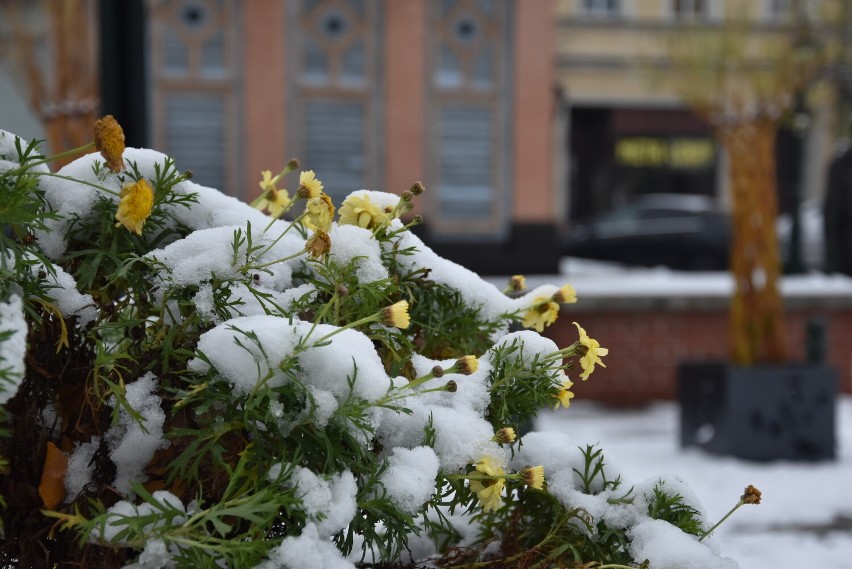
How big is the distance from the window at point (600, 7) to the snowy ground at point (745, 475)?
12.9 m

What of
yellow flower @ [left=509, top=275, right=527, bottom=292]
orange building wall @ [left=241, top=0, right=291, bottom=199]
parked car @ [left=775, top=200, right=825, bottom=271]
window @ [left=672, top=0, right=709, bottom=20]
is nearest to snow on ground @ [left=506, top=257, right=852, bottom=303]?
orange building wall @ [left=241, top=0, right=291, bottom=199]

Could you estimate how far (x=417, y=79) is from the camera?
859 cm

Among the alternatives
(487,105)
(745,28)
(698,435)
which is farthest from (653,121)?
(698,435)

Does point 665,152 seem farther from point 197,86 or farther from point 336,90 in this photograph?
point 197,86

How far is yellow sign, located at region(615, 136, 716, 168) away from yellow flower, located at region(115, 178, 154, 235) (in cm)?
2107

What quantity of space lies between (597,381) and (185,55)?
4.50 m

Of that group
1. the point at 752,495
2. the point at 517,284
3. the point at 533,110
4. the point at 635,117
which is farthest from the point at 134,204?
the point at 635,117

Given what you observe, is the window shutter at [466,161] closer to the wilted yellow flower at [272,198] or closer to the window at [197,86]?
the window at [197,86]

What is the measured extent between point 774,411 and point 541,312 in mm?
4601

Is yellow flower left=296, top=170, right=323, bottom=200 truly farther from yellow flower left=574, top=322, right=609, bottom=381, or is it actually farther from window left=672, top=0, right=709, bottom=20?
window left=672, top=0, right=709, bottom=20

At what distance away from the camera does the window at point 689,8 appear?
2019 centimetres

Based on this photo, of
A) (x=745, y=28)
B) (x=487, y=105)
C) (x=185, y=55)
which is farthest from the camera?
(x=487, y=105)

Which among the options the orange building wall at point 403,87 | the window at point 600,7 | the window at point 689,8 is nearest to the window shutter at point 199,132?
the orange building wall at point 403,87

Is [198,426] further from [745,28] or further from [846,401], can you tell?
[846,401]
